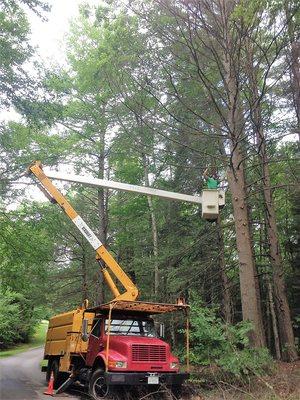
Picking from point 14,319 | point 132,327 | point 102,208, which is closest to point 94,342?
point 132,327

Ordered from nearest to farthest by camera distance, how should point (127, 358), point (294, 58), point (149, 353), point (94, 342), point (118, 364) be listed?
point (118, 364) → point (127, 358) → point (149, 353) → point (94, 342) → point (294, 58)

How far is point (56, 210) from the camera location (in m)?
17.6

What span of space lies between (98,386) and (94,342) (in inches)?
56.7

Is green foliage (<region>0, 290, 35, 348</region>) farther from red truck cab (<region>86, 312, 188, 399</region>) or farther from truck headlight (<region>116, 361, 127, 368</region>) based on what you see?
truck headlight (<region>116, 361, 127, 368</region>)

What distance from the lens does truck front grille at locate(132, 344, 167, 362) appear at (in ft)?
32.9

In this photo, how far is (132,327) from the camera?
37.5ft

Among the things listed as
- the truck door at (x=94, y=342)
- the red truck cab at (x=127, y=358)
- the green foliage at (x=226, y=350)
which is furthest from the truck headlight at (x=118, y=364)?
the green foliage at (x=226, y=350)

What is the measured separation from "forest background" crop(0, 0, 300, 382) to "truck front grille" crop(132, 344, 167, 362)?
79cm

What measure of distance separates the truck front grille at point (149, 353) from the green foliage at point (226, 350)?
2.54 feet

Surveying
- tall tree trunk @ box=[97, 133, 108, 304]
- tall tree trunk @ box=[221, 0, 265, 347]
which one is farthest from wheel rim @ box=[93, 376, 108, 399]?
tall tree trunk @ box=[97, 133, 108, 304]

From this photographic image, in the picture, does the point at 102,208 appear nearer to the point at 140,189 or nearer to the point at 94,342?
the point at 94,342

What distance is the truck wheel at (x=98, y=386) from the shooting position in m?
9.95

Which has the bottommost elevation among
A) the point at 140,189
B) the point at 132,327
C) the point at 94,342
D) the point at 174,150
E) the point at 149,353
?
the point at 149,353

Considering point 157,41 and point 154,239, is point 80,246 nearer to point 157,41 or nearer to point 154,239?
point 154,239
